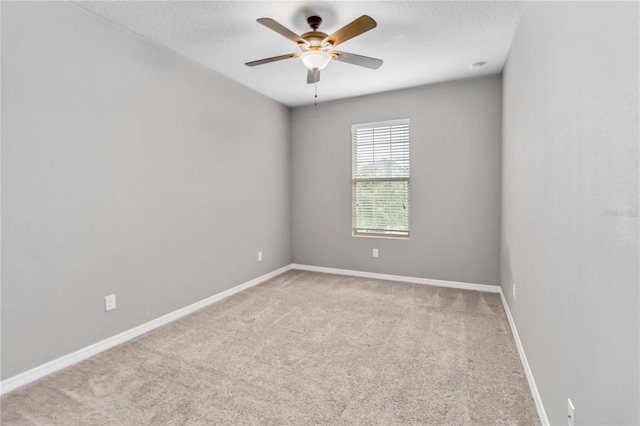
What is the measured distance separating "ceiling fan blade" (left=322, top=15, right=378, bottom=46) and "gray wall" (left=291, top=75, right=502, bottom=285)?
2187mm

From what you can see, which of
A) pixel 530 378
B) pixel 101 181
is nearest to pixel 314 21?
pixel 101 181

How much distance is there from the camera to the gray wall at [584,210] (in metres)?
0.83

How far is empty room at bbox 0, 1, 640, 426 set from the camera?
114 centimetres

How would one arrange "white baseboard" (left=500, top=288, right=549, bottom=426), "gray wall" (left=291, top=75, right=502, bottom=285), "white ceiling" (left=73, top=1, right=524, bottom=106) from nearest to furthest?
"white baseboard" (left=500, top=288, right=549, bottom=426) → "white ceiling" (left=73, top=1, right=524, bottom=106) → "gray wall" (left=291, top=75, right=502, bottom=285)

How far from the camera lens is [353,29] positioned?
208 centimetres

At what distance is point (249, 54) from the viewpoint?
307 centimetres

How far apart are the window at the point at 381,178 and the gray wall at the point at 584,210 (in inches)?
91.0

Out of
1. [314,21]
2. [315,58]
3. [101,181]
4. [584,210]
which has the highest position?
[314,21]

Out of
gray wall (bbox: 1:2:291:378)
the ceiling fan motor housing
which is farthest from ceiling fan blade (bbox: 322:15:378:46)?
gray wall (bbox: 1:2:291:378)

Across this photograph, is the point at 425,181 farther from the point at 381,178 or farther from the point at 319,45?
the point at 319,45

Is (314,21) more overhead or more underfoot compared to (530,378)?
more overhead

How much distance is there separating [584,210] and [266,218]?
3.76 metres

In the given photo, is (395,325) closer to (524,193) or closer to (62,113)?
(524,193)

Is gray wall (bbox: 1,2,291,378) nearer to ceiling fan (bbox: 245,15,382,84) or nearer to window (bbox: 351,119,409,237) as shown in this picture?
ceiling fan (bbox: 245,15,382,84)
